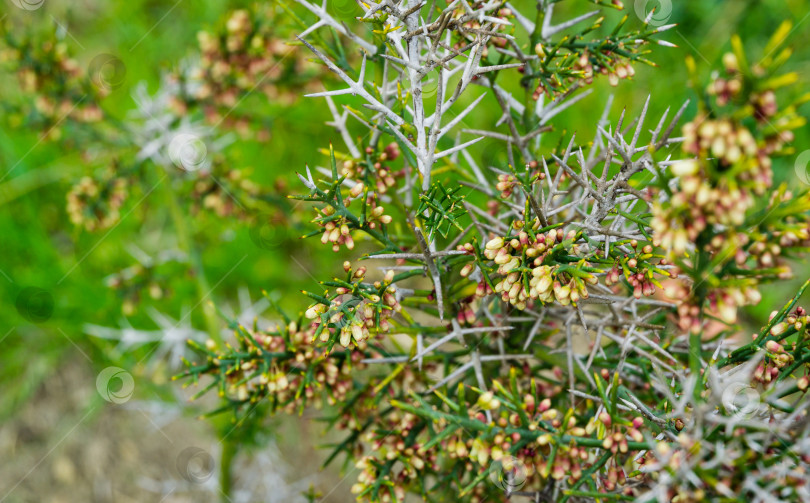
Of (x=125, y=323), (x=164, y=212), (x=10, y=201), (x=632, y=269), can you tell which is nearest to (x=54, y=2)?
(x=10, y=201)

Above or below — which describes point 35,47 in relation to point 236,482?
above

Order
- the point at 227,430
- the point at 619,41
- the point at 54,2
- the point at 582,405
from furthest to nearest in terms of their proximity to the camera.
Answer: the point at 54,2
the point at 227,430
the point at 582,405
the point at 619,41

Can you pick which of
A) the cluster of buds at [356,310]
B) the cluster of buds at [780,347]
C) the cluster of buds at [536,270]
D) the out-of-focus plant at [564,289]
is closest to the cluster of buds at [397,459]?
the out-of-focus plant at [564,289]

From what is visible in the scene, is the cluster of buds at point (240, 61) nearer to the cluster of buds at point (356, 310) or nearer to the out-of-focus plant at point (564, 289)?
the out-of-focus plant at point (564, 289)

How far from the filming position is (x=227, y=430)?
2.18 metres

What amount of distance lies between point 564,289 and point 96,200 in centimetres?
204

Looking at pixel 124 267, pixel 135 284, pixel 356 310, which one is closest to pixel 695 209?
pixel 356 310

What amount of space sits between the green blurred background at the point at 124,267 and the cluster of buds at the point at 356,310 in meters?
1.73

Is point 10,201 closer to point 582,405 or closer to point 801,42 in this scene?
point 582,405

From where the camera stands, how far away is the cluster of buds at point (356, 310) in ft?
3.84

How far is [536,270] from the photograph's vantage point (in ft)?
3.75

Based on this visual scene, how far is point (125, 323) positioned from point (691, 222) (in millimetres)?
2898

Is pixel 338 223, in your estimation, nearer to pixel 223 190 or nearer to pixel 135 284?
pixel 223 190

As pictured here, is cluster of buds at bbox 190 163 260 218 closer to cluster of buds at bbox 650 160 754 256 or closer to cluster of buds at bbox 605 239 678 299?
cluster of buds at bbox 605 239 678 299
